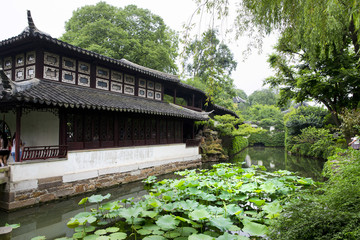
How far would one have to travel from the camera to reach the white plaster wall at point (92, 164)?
5.76 m

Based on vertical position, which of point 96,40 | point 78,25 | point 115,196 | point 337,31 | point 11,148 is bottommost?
point 115,196

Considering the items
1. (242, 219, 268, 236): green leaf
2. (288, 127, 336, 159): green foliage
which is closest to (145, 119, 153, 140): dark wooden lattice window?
(242, 219, 268, 236): green leaf

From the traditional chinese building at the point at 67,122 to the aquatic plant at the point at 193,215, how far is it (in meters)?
2.57

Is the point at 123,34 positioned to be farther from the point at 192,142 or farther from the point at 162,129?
the point at 192,142

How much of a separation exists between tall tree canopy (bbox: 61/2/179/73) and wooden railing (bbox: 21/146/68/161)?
11767 mm

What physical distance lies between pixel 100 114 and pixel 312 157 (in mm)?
15039

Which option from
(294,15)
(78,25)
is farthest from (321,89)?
(78,25)

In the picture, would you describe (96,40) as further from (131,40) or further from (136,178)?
(136,178)

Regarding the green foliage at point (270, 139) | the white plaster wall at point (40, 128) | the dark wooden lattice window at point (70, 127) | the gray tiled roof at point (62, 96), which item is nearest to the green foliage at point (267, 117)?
the green foliage at point (270, 139)

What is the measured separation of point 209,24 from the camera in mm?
3281

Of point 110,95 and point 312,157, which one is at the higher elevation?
point 110,95

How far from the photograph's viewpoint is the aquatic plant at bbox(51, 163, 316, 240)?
3.22 metres

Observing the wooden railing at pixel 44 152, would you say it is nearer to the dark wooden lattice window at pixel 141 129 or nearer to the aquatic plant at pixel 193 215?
the aquatic plant at pixel 193 215

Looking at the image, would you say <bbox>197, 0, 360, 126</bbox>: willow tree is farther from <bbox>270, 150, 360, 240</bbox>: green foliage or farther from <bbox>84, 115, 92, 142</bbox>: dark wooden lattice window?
<bbox>84, 115, 92, 142</bbox>: dark wooden lattice window
